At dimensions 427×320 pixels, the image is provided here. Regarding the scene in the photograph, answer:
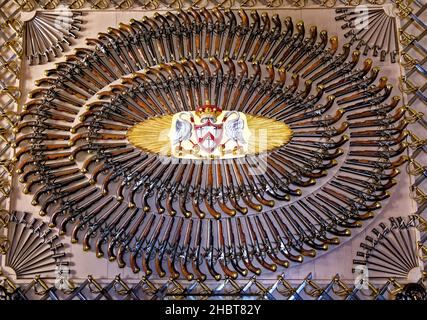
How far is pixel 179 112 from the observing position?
2.88 meters

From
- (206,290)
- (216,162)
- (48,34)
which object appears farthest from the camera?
(48,34)

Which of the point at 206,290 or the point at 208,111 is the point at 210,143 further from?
the point at 206,290

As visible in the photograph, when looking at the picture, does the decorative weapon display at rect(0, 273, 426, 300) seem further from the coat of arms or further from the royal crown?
the royal crown

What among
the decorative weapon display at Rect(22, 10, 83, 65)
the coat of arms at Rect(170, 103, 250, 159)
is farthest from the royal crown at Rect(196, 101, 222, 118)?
the decorative weapon display at Rect(22, 10, 83, 65)

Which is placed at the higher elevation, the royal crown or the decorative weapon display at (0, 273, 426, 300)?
the royal crown

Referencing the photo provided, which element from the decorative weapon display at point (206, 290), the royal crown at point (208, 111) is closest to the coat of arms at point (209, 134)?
the royal crown at point (208, 111)

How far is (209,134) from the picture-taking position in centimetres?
285

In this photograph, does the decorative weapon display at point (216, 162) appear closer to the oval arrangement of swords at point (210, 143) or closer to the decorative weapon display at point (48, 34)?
the oval arrangement of swords at point (210, 143)

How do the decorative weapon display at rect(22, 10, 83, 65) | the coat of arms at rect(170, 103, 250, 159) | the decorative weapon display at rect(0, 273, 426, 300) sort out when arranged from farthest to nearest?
the decorative weapon display at rect(22, 10, 83, 65), the coat of arms at rect(170, 103, 250, 159), the decorative weapon display at rect(0, 273, 426, 300)

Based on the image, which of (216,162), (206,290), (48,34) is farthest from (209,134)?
(48,34)

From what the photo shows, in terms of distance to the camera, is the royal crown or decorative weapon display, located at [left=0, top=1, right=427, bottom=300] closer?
decorative weapon display, located at [left=0, top=1, right=427, bottom=300]

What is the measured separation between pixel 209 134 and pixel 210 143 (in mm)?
46

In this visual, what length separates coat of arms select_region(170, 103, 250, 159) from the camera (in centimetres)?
283

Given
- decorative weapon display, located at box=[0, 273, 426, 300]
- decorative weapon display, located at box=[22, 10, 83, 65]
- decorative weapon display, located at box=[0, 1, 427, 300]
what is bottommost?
decorative weapon display, located at box=[0, 273, 426, 300]
